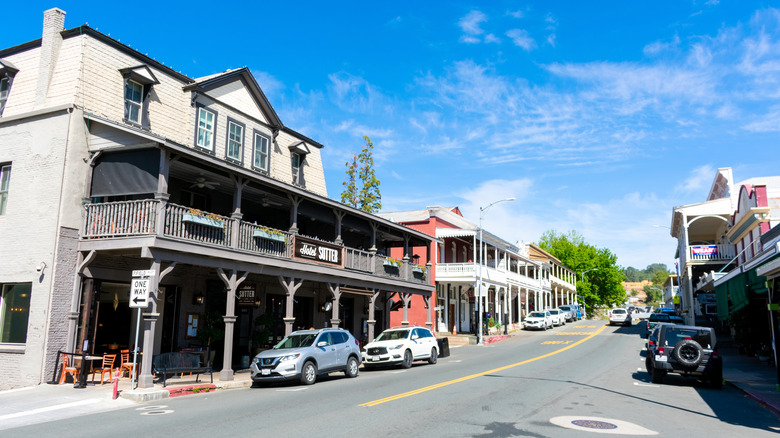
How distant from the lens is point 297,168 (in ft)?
87.4

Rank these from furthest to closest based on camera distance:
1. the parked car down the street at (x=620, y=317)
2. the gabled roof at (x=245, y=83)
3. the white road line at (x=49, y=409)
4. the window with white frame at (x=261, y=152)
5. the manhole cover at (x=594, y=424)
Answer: the parked car down the street at (x=620, y=317) → the window with white frame at (x=261, y=152) → the gabled roof at (x=245, y=83) → the white road line at (x=49, y=409) → the manhole cover at (x=594, y=424)

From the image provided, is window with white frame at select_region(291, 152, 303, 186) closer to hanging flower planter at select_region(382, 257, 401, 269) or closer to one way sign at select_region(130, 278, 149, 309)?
hanging flower planter at select_region(382, 257, 401, 269)

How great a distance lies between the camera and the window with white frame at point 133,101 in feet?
62.2

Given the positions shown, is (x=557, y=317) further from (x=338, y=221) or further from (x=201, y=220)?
(x=201, y=220)

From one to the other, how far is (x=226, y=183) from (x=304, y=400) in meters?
9.80

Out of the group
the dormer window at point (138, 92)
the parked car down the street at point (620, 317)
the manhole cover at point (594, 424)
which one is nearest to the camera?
the manhole cover at point (594, 424)

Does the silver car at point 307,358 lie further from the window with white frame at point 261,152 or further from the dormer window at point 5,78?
the dormer window at point 5,78

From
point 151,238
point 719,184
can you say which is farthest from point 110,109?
point 719,184

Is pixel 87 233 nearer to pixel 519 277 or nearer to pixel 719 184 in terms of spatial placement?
pixel 519 277

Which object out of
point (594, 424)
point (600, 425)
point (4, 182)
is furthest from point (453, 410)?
point (4, 182)

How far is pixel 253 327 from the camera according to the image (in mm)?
22906

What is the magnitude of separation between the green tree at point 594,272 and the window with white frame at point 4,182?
80896 millimetres

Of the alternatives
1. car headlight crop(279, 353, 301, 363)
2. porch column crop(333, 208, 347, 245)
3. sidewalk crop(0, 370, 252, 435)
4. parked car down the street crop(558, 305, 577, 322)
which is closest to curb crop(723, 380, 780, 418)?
car headlight crop(279, 353, 301, 363)

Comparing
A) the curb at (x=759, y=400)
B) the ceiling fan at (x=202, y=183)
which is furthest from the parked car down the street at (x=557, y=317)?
the ceiling fan at (x=202, y=183)
